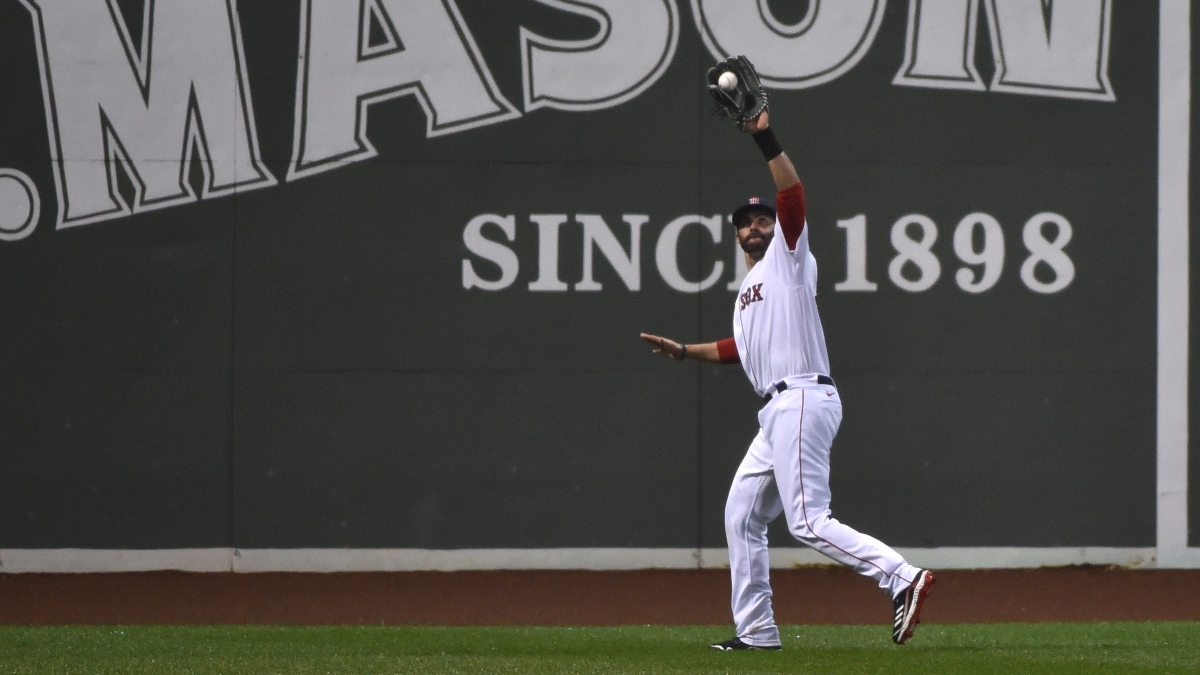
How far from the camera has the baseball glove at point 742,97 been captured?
538 centimetres

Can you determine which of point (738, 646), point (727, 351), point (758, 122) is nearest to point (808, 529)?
point (738, 646)

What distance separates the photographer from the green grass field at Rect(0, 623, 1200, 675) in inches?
197

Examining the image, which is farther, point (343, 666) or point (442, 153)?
point (442, 153)

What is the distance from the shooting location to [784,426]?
554 cm

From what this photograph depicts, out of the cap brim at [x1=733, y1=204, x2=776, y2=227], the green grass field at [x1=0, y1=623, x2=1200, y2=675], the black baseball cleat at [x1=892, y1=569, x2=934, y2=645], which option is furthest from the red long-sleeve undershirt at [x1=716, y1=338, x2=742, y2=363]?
the black baseball cleat at [x1=892, y1=569, x2=934, y2=645]

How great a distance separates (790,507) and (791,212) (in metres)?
1.17

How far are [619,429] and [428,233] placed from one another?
5.95 ft

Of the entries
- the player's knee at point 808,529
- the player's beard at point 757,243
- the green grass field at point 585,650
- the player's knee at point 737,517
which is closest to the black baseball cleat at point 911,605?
the green grass field at point 585,650

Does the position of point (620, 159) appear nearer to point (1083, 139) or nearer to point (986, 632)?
point (1083, 139)

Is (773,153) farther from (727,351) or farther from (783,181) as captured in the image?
(727,351)

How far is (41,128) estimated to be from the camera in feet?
29.3

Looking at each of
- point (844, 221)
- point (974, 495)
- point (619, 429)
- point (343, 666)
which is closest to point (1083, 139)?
point (844, 221)

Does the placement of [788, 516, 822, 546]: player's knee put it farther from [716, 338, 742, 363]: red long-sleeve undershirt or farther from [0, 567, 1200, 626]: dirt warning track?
[0, 567, 1200, 626]: dirt warning track

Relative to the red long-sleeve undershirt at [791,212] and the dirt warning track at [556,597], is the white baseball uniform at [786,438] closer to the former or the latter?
the red long-sleeve undershirt at [791,212]
